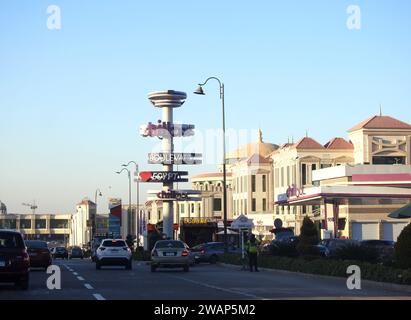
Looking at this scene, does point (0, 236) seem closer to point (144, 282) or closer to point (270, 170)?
point (144, 282)

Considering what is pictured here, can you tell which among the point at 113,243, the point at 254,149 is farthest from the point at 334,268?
the point at 254,149

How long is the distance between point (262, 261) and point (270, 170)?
238 ft

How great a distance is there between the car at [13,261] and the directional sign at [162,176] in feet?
255

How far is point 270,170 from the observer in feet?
369

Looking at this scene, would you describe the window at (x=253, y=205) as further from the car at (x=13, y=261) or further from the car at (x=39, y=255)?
the car at (x=13, y=261)

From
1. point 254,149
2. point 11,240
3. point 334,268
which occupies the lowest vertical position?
point 334,268

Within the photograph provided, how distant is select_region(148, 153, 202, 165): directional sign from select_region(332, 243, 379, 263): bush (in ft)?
225

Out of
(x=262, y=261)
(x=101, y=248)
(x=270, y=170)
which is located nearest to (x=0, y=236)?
(x=101, y=248)

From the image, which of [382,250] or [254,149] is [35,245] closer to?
[382,250]

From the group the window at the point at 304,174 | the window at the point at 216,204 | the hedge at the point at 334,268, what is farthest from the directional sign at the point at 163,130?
the hedge at the point at 334,268

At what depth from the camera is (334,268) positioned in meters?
30.3

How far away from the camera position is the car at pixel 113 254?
38969mm

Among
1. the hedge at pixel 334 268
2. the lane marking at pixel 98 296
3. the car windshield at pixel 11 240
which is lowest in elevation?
the lane marking at pixel 98 296

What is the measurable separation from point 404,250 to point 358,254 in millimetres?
7049
